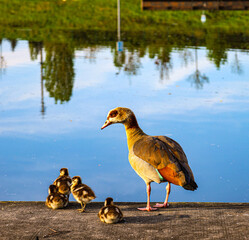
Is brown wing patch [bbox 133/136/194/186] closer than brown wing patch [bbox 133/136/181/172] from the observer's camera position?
Yes

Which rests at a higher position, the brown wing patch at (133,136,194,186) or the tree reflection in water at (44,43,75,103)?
the tree reflection in water at (44,43,75,103)

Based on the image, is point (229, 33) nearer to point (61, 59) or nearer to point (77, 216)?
point (61, 59)

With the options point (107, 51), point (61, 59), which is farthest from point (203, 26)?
point (61, 59)

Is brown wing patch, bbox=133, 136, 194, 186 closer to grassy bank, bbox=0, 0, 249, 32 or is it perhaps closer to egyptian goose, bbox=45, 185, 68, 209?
egyptian goose, bbox=45, 185, 68, 209

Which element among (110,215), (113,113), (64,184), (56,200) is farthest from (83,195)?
(113,113)

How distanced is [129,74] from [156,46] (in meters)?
9.61

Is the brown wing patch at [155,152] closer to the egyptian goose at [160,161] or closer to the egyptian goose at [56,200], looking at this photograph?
the egyptian goose at [160,161]

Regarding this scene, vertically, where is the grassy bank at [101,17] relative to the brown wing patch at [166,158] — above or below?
above

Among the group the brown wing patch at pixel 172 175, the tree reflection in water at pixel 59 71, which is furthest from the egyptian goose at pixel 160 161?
the tree reflection in water at pixel 59 71

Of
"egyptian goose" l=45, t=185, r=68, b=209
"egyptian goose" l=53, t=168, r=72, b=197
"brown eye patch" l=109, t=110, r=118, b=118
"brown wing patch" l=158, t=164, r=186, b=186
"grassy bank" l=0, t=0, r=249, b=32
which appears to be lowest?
"egyptian goose" l=45, t=185, r=68, b=209

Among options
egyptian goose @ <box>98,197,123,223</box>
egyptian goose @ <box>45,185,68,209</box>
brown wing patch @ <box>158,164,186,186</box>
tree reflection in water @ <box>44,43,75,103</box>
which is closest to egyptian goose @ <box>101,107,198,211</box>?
brown wing patch @ <box>158,164,186,186</box>

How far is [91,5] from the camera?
58781 mm

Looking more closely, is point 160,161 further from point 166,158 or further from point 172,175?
Result: point 172,175

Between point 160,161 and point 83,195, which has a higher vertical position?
point 160,161
